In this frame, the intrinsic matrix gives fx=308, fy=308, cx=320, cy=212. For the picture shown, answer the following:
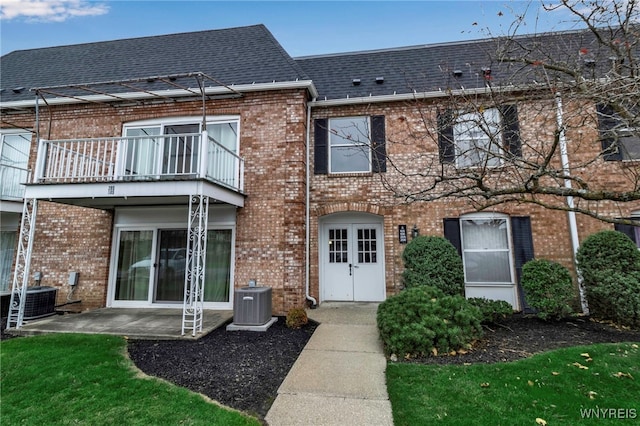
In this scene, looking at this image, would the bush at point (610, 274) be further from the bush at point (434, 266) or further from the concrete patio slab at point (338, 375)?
the concrete patio slab at point (338, 375)

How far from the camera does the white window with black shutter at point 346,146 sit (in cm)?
859

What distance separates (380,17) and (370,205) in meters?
4.76

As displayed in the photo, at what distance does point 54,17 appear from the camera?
818cm

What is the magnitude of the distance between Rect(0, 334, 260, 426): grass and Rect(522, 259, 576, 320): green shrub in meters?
6.11

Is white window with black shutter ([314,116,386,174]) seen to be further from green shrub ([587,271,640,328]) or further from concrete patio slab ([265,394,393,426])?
concrete patio slab ([265,394,393,426])

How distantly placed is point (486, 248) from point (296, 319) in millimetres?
5194

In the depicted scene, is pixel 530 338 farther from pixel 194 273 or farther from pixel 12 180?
pixel 12 180

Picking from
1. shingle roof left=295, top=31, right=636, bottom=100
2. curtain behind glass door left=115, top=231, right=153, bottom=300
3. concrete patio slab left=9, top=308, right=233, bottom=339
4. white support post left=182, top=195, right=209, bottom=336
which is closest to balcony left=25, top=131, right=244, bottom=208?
white support post left=182, top=195, right=209, bottom=336

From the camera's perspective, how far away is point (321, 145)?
8781 millimetres

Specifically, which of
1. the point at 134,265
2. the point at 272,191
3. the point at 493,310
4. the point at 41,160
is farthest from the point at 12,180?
the point at 493,310

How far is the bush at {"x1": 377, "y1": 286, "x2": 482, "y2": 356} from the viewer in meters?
4.74

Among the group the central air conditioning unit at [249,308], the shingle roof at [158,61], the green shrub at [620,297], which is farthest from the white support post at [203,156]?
the green shrub at [620,297]

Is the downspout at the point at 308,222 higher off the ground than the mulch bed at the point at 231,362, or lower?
higher

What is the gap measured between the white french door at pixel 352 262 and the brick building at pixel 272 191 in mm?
40
